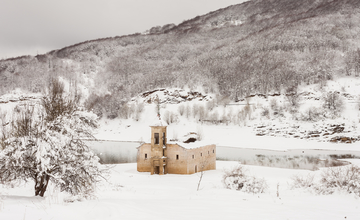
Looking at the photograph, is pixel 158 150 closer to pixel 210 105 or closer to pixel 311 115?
pixel 311 115

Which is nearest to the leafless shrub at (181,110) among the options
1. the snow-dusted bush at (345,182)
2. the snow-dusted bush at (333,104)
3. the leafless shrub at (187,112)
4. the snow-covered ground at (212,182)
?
the leafless shrub at (187,112)

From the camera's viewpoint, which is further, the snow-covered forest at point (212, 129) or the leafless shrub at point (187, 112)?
the leafless shrub at point (187, 112)

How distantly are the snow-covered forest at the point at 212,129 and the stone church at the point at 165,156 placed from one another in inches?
71.1

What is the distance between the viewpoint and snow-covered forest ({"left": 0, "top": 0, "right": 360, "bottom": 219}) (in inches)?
408

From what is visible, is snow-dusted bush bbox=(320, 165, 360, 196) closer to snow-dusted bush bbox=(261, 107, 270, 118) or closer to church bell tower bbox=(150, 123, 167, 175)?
church bell tower bbox=(150, 123, 167, 175)

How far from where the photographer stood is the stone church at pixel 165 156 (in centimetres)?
3641

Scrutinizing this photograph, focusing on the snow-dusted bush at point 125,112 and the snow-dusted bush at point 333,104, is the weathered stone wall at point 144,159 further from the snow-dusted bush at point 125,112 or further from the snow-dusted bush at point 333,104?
the snow-dusted bush at point 125,112

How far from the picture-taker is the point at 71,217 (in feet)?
23.0

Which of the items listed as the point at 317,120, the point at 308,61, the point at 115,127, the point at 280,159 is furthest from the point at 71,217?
the point at 308,61

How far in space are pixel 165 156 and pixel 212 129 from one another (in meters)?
54.1

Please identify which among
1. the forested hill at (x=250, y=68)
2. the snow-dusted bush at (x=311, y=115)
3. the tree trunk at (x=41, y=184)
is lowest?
the tree trunk at (x=41, y=184)

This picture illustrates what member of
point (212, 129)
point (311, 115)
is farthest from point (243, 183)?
point (311, 115)

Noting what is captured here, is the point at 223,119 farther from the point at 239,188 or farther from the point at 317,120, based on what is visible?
the point at 239,188

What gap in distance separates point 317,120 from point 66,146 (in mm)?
84635
